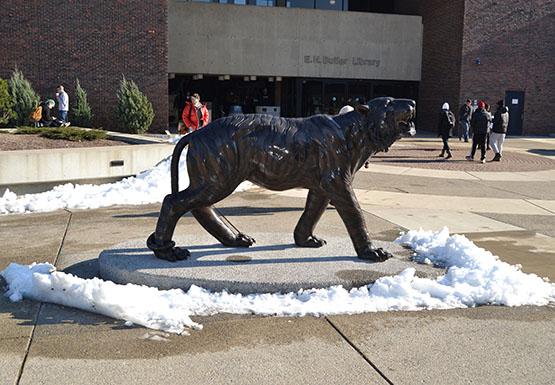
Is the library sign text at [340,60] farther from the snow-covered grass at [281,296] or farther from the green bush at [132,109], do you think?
the snow-covered grass at [281,296]

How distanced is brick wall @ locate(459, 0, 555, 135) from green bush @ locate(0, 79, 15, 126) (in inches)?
806

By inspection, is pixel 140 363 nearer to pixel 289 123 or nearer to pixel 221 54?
pixel 289 123

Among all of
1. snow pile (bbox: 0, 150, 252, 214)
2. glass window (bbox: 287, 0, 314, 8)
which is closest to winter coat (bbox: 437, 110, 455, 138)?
snow pile (bbox: 0, 150, 252, 214)

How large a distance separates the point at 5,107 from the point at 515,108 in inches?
942

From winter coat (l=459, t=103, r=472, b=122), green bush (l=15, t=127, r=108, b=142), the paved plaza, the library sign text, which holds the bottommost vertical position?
the paved plaza

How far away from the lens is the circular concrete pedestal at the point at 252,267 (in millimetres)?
4980

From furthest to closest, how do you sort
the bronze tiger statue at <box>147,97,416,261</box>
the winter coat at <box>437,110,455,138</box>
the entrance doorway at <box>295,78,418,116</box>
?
1. the entrance doorway at <box>295,78,418,116</box>
2. the winter coat at <box>437,110,455,138</box>
3. the bronze tiger statue at <box>147,97,416,261</box>

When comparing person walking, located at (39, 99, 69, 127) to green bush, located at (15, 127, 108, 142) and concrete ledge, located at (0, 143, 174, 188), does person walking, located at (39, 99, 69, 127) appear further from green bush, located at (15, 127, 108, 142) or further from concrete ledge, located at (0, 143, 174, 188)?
concrete ledge, located at (0, 143, 174, 188)

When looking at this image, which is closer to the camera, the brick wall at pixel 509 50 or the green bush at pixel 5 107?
the green bush at pixel 5 107

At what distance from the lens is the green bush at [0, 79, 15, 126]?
16703 mm

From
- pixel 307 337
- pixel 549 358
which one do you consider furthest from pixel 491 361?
pixel 307 337

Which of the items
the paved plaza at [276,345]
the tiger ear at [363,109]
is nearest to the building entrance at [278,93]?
the paved plaza at [276,345]

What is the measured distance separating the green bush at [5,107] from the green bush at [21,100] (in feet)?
1.09

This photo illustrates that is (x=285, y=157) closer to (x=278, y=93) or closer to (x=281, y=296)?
(x=281, y=296)
